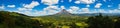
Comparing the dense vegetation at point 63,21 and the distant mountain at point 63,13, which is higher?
the distant mountain at point 63,13

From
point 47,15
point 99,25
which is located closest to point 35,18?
Answer: point 47,15

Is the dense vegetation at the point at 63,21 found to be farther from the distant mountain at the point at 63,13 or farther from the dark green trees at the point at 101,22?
the distant mountain at the point at 63,13

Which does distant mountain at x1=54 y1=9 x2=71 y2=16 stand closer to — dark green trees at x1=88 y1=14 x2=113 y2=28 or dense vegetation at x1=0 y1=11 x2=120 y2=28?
dense vegetation at x1=0 y1=11 x2=120 y2=28

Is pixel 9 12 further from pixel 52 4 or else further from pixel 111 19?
pixel 111 19

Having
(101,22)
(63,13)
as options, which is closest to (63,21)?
(63,13)

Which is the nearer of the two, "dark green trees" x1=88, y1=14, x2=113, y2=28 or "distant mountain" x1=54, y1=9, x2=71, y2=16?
"distant mountain" x1=54, y1=9, x2=71, y2=16

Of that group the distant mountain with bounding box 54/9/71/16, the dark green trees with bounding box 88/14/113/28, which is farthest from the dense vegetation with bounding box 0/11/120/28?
the distant mountain with bounding box 54/9/71/16

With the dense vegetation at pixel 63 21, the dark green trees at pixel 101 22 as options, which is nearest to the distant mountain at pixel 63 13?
the dense vegetation at pixel 63 21

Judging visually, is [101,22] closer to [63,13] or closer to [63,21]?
[63,21]
